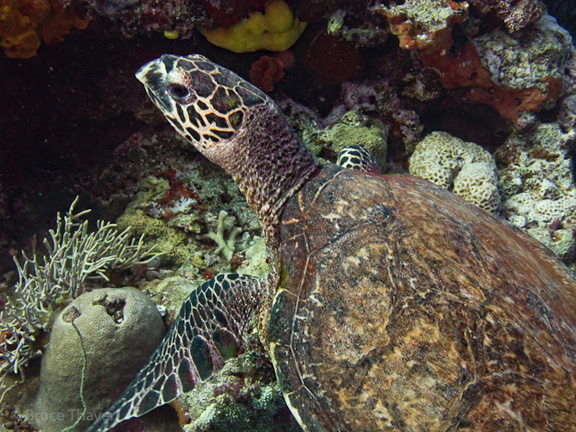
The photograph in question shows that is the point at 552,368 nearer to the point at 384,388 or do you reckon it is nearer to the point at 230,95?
the point at 384,388

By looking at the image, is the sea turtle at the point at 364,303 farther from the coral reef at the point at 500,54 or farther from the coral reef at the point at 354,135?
the coral reef at the point at 500,54

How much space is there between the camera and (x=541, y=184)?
4121 millimetres

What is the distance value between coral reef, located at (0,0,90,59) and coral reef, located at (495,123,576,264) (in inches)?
222

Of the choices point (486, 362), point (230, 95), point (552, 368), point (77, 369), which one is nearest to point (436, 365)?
point (486, 362)

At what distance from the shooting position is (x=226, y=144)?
2.42m

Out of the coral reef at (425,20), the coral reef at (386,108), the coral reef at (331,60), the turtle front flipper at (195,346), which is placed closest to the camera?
the turtle front flipper at (195,346)

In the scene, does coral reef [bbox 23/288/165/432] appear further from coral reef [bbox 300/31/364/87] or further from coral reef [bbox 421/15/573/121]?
coral reef [bbox 421/15/573/121]

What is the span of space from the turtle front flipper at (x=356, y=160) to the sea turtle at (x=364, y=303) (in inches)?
31.0

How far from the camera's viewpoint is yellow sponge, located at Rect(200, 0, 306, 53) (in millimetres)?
3482

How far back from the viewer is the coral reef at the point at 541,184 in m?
3.84

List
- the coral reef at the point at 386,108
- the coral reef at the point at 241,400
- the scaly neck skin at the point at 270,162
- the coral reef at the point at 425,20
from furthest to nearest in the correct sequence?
the coral reef at the point at 386,108
the coral reef at the point at 425,20
the scaly neck skin at the point at 270,162
the coral reef at the point at 241,400

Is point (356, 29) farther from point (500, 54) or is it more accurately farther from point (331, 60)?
point (500, 54)

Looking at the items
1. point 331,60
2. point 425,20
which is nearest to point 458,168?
point 425,20

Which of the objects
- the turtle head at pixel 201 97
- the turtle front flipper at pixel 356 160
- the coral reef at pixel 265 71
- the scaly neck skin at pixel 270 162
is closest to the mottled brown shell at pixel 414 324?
the scaly neck skin at pixel 270 162
